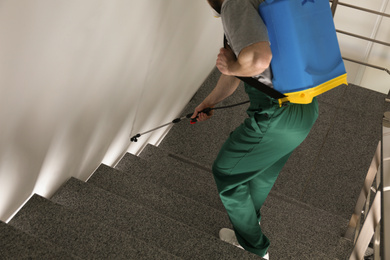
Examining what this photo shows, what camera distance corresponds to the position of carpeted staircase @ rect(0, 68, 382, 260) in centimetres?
170

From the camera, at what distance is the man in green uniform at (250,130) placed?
1.60 metres

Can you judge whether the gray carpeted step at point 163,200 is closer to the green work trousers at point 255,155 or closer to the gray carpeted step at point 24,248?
the green work trousers at point 255,155

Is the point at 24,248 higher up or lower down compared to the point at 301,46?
lower down

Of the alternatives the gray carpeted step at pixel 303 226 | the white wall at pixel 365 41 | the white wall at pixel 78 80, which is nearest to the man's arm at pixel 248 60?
the white wall at pixel 78 80

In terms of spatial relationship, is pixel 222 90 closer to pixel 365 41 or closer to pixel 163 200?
pixel 163 200

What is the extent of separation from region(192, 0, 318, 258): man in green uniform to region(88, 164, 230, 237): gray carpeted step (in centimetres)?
9

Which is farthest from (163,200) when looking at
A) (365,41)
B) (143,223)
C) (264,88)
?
(365,41)

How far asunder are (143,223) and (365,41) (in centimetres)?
360

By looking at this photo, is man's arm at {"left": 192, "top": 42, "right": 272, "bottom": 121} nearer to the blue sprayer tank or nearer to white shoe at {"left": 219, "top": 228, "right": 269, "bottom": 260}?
the blue sprayer tank

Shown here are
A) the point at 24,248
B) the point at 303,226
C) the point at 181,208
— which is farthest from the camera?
the point at 303,226

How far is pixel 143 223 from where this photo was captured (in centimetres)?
200

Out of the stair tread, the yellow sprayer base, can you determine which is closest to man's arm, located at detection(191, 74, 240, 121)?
the yellow sprayer base

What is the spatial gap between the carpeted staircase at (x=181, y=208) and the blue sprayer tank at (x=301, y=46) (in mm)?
663

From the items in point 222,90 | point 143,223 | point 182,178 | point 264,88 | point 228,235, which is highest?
point 264,88
